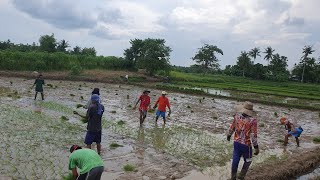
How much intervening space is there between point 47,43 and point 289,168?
48.1 meters

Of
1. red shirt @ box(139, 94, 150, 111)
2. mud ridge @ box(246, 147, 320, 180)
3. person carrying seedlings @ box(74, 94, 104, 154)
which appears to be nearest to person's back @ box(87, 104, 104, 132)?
person carrying seedlings @ box(74, 94, 104, 154)

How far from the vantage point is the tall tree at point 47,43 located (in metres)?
52.0

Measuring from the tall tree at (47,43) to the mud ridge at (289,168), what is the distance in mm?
46655

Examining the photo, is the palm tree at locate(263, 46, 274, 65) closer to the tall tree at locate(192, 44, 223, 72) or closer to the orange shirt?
the tall tree at locate(192, 44, 223, 72)

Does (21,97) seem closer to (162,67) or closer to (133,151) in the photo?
(133,151)

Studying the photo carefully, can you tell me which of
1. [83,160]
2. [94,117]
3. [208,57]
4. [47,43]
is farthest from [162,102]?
[208,57]

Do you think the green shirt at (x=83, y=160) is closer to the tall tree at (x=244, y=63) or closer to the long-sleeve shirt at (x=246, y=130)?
the long-sleeve shirt at (x=246, y=130)

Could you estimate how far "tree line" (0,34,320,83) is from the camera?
4069cm

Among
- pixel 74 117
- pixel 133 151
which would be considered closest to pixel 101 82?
pixel 74 117

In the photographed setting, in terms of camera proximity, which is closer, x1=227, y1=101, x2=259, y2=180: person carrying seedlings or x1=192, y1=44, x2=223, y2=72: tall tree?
x1=227, y1=101, x2=259, y2=180: person carrying seedlings

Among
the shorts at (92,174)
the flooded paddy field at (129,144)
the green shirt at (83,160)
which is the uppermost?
the green shirt at (83,160)

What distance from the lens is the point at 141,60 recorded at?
166 ft

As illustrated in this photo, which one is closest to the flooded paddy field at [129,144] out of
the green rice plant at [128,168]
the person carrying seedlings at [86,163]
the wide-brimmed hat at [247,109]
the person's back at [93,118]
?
the green rice plant at [128,168]

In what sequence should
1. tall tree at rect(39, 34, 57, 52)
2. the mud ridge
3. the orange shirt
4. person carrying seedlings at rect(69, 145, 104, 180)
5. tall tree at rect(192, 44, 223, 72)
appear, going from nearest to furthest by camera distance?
person carrying seedlings at rect(69, 145, 104, 180), the mud ridge, the orange shirt, tall tree at rect(39, 34, 57, 52), tall tree at rect(192, 44, 223, 72)
